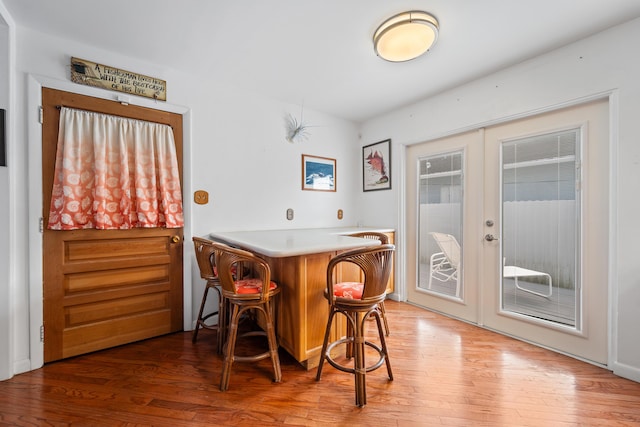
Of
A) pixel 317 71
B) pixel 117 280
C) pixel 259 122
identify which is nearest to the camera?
pixel 117 280

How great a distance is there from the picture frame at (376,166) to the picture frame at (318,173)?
48cm

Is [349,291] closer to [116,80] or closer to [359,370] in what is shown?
[359,370]

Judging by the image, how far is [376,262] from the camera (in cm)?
150

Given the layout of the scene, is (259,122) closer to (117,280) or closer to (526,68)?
(117,280)

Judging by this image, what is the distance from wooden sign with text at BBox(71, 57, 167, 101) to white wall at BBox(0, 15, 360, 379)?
5 centimetres

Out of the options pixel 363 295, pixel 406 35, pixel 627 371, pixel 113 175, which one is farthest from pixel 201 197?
pixel 627 371

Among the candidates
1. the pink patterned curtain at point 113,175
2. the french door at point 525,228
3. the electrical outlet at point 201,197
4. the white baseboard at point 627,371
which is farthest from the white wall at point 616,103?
the pink patterned curtain at point 113,175

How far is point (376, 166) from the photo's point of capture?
3.55 meters

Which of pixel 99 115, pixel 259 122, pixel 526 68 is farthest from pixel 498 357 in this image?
pixel 99 115

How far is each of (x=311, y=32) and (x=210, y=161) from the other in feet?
4.93

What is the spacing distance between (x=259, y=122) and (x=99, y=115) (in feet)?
4.60

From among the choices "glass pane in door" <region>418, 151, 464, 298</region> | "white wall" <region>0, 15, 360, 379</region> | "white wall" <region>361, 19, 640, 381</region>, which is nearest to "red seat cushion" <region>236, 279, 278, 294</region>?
"white wall" <region>0, 15, 360, 379</region>

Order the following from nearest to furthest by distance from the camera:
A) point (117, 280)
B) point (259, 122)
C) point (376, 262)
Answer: point (376, 262) < point (117, 280) < point (259, 122)

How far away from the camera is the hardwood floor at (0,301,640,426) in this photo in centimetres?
142
